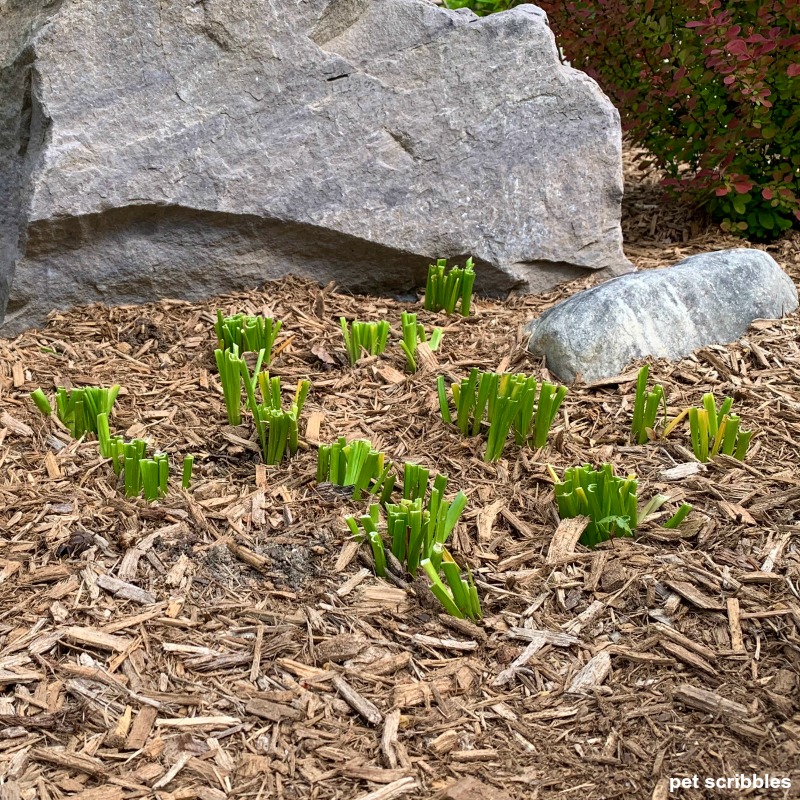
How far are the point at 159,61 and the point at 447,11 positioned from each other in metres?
1.19

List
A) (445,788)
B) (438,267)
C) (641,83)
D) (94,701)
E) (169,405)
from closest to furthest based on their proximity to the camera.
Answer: (445,788) → (94,701) → (169,405) → (438,267) → (641,83)

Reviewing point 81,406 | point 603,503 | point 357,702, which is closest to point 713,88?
point 603,503

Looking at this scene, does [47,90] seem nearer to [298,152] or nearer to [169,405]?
[298,152]

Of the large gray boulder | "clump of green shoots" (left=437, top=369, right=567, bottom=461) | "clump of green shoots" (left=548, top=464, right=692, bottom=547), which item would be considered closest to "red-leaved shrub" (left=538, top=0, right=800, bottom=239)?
the large gray boulder

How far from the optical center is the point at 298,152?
3.59m

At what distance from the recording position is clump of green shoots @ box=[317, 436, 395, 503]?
2.37m

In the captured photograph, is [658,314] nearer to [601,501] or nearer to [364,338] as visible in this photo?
[364,338]

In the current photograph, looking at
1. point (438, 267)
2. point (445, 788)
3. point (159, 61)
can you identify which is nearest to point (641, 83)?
point (438, 267)

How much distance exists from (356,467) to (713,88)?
307cm

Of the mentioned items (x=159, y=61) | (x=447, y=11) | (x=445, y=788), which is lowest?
(x=445, y=788)

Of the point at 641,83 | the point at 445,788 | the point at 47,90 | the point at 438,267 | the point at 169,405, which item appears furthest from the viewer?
the point at 641,83

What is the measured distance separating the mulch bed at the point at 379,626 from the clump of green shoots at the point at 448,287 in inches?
31.4

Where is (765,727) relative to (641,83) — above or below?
below

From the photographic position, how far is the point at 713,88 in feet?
14.4
